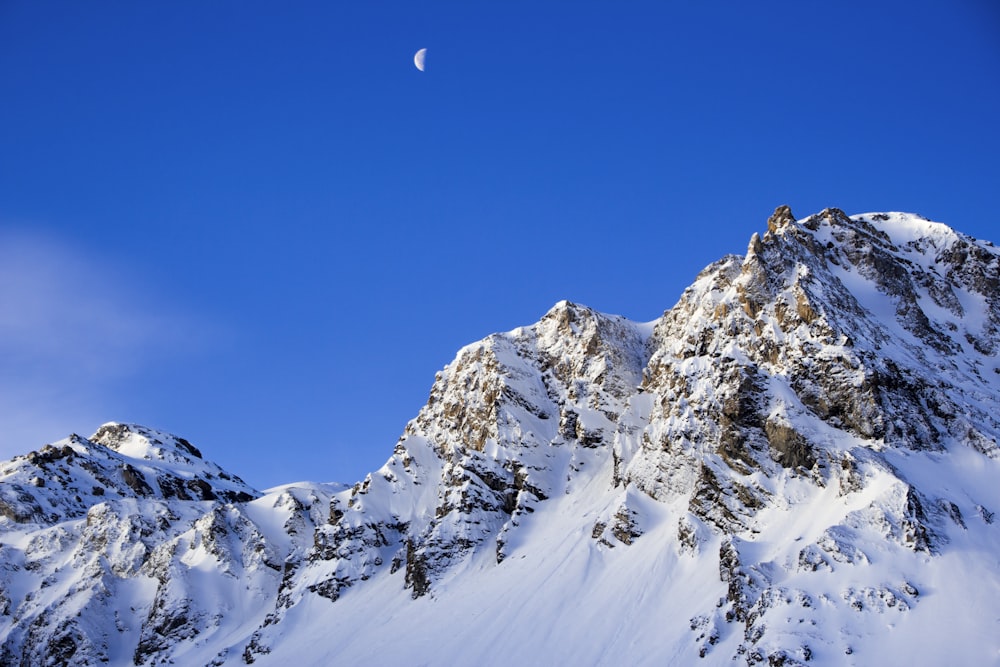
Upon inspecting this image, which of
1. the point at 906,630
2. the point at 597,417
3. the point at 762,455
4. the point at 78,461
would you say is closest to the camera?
the point at 906,630

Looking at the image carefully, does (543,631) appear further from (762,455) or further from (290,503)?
(290,503)

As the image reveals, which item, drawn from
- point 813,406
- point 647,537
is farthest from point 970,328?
point 647,537

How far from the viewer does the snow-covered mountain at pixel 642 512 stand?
246 feet

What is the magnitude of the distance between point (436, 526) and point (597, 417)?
2840 centimetres

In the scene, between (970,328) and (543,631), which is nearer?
(543,631)

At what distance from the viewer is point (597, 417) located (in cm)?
13112

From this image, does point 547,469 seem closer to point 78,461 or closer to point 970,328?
point 970,328

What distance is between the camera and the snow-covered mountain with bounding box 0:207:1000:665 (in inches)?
2948

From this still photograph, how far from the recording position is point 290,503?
157 meters

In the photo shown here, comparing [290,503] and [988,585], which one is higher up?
[290,503]

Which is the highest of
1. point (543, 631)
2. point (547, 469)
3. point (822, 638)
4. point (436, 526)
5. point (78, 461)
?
point (78, 461)

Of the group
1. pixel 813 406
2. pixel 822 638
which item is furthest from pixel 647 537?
pixel 822 638

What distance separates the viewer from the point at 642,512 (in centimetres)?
10275

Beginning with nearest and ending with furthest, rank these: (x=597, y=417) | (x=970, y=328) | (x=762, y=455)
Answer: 1. (x=762, y=455)
2. (x=970, y=328)
3. (x=597, y=417)
